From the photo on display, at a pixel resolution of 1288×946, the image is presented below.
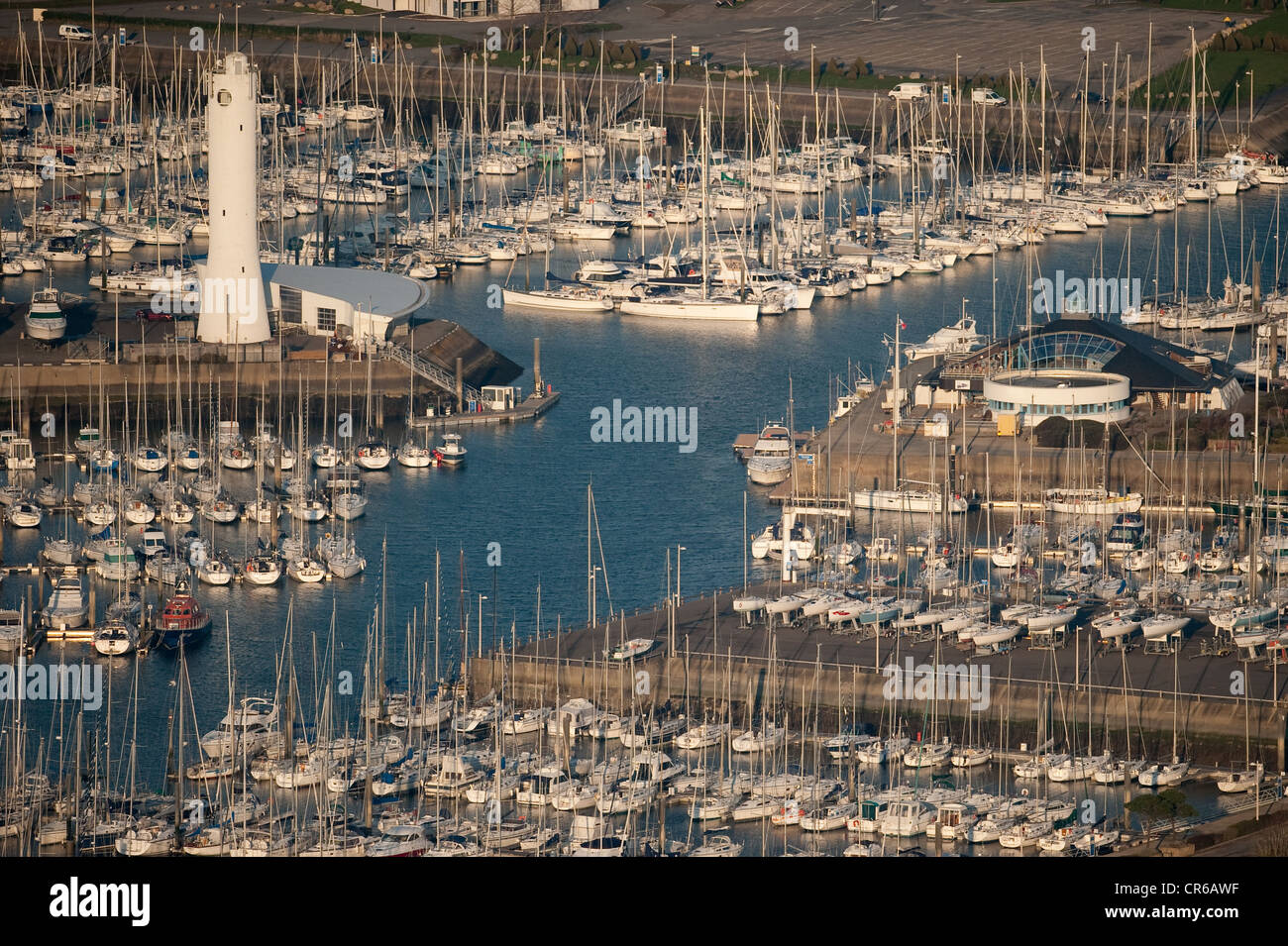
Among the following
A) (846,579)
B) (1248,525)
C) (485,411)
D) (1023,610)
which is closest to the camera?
(1023,610)

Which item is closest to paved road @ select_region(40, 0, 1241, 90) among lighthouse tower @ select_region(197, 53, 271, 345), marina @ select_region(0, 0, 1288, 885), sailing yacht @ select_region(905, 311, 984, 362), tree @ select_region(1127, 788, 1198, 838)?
marina @ select_region(0, 0, 1288, 885)

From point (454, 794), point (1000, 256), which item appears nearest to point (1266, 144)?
point (1000, 256)

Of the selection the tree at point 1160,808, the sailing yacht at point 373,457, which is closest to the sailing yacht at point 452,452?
the sailing yacht at point 373,457

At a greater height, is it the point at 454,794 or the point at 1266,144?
the point at 1266,144

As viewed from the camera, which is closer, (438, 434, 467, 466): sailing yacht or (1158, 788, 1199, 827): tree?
(1158, 788, 1199, 827): tree

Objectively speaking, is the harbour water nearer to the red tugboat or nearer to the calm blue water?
the calm blue water

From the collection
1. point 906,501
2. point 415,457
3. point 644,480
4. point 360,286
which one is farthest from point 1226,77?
point 906,501
